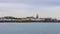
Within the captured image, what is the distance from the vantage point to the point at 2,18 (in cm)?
1794

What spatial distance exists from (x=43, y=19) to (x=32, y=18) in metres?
1.21

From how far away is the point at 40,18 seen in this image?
720 inches

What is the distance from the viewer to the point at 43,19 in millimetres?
18047

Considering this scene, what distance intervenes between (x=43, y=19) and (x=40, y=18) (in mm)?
404

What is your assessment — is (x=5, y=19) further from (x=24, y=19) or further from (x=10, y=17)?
(x=24, y=19)

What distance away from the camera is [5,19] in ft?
58.5

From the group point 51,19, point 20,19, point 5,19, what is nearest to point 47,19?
point 51,19

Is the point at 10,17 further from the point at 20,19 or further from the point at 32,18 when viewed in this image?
the point at 32,18

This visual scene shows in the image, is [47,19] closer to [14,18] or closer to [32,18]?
[32,18]

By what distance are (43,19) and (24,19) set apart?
6.78 feet

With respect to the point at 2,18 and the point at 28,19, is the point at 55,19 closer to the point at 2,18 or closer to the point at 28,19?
the point at 28,19

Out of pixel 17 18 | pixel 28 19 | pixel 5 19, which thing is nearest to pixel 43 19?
pixel 28 19

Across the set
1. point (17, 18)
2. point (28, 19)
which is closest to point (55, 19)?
point (28, 19)

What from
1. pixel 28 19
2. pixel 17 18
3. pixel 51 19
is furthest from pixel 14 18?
pixel 51 19
